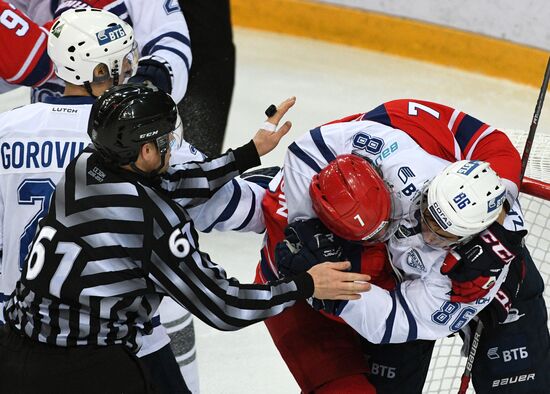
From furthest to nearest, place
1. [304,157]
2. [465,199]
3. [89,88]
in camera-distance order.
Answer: [304,157] → [89,88] → [465,199]

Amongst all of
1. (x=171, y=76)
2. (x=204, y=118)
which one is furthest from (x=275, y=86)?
(x=171, y=76)

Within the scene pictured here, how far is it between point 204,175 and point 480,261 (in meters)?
0.58

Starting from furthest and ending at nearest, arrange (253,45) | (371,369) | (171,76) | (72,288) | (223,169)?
(253,45), (171,76), (371,369), (223,169), (72,288)

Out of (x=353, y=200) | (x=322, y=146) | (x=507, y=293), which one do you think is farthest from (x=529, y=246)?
(x=353, y=200)

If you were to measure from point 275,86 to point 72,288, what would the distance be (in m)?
3.21

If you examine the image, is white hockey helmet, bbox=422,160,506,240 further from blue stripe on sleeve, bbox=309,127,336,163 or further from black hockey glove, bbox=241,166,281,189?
black hockey glove, bbox=241,166,281,189

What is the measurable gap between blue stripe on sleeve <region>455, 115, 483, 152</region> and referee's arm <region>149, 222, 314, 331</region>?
63cm

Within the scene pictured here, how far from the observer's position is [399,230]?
7.40ft

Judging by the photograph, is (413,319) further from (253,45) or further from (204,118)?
(253,45)

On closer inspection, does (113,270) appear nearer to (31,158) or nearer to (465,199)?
(31,158)

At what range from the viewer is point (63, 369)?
1.88 meters

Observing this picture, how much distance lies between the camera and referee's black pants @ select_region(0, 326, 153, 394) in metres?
1.87

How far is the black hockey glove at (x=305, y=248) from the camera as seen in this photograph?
2.12m

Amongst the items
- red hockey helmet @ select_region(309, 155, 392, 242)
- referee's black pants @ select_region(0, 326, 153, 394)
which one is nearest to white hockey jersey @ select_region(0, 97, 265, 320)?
referee's black pants @ select_region(0, 326, 153, 394)
